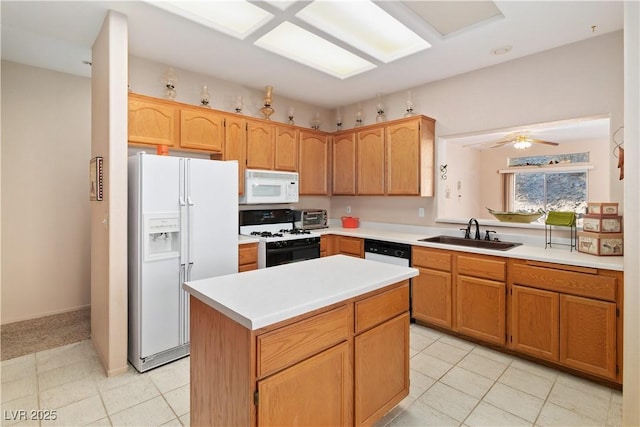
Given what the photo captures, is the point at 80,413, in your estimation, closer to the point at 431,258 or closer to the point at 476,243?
the point at 431,258

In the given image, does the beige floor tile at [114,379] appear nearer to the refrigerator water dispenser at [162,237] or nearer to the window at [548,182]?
the refrigerator water dispenser at [162,237]

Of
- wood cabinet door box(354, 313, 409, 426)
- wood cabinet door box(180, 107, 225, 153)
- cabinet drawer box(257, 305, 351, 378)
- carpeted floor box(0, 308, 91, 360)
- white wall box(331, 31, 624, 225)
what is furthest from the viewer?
wood cabinet door box(180, 107, 225, 153)

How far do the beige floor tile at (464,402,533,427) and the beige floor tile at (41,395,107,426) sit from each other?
2280 millimetres

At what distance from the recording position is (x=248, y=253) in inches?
133

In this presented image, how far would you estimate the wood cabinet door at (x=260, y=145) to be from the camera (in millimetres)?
3775

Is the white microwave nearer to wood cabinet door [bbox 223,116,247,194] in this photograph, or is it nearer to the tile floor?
wood cabinet door [bbox 223,116,247,194]

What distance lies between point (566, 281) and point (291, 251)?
250cm

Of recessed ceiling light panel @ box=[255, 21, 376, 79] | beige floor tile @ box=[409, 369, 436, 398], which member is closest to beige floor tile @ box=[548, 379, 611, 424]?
beige floor tile @ box=[409, 369, 436, 398]

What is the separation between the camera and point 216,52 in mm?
3080

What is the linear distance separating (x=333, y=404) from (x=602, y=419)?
1.75m

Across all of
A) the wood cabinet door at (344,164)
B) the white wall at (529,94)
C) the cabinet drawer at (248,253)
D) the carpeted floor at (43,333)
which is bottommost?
→ the carpeted floor at (43,333)

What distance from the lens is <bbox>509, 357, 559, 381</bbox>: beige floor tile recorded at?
8.09ft

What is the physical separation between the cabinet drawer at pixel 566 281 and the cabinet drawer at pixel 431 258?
22.8 inches

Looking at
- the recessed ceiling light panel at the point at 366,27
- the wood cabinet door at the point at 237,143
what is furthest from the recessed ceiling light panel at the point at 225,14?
the wood cabinet door at the point at 237,143
